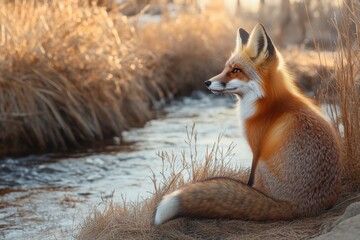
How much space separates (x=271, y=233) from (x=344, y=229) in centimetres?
68

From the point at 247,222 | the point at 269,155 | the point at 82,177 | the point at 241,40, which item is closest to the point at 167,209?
the point at 247,222

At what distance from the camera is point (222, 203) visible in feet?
13.9

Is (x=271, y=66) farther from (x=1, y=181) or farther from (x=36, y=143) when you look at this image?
(x=36, y=143)

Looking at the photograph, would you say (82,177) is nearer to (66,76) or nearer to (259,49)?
(66,76)

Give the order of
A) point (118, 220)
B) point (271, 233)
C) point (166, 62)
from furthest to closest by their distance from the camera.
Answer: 1. point (166, 62)
2. point (118, 220)
3. point (271, 233)

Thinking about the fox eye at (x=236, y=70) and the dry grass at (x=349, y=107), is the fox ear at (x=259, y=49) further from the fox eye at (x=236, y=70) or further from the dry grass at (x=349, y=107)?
the dry grass at (x=349, y=107)

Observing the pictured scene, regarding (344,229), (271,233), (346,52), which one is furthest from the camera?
(346,52)

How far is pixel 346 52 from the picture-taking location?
17.7 feet

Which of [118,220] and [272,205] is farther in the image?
[118,220]

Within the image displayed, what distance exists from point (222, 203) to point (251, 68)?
3.49 ft

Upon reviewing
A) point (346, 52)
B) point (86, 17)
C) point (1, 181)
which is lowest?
point (1, 181)

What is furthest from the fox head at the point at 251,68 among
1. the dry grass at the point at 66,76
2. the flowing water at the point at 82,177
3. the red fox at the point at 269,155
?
the dry grass at the point at 66,76

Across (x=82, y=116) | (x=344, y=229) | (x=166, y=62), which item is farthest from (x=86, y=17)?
(x=344, y=229)

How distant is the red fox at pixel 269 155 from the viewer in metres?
4.25
